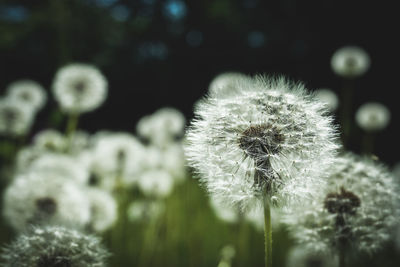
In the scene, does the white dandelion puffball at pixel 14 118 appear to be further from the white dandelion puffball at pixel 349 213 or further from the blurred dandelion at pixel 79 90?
the white dandelion puffball at pixel 349 213

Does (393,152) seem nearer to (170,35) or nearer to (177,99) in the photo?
(177,99)

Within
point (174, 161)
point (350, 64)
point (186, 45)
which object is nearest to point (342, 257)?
point (350, 64)

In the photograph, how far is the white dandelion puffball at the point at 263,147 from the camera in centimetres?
131

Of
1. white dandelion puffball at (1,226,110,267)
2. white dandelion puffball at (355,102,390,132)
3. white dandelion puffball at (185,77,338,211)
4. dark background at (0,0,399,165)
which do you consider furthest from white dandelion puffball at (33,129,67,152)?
dark background at (0,0,399,165)

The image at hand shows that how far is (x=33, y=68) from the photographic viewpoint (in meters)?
12.6

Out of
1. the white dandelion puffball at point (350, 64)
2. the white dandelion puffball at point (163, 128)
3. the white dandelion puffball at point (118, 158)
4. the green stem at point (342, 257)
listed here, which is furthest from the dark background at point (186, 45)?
the green stem at point (342, 257)

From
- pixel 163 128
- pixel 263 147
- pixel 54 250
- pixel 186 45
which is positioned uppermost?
pixel 186 45

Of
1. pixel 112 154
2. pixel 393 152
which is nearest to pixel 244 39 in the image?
pixel 393 152

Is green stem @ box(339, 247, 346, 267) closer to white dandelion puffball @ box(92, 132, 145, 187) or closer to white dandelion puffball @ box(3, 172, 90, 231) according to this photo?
white dandelion puffball @ box(3, 172, 90, 231)

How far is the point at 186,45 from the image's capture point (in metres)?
16.1

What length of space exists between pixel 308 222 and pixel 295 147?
470mm

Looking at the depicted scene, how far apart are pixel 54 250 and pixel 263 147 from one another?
920mm

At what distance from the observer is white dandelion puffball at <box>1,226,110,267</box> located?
141 centimetres

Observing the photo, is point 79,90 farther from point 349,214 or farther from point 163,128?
point 349,214
